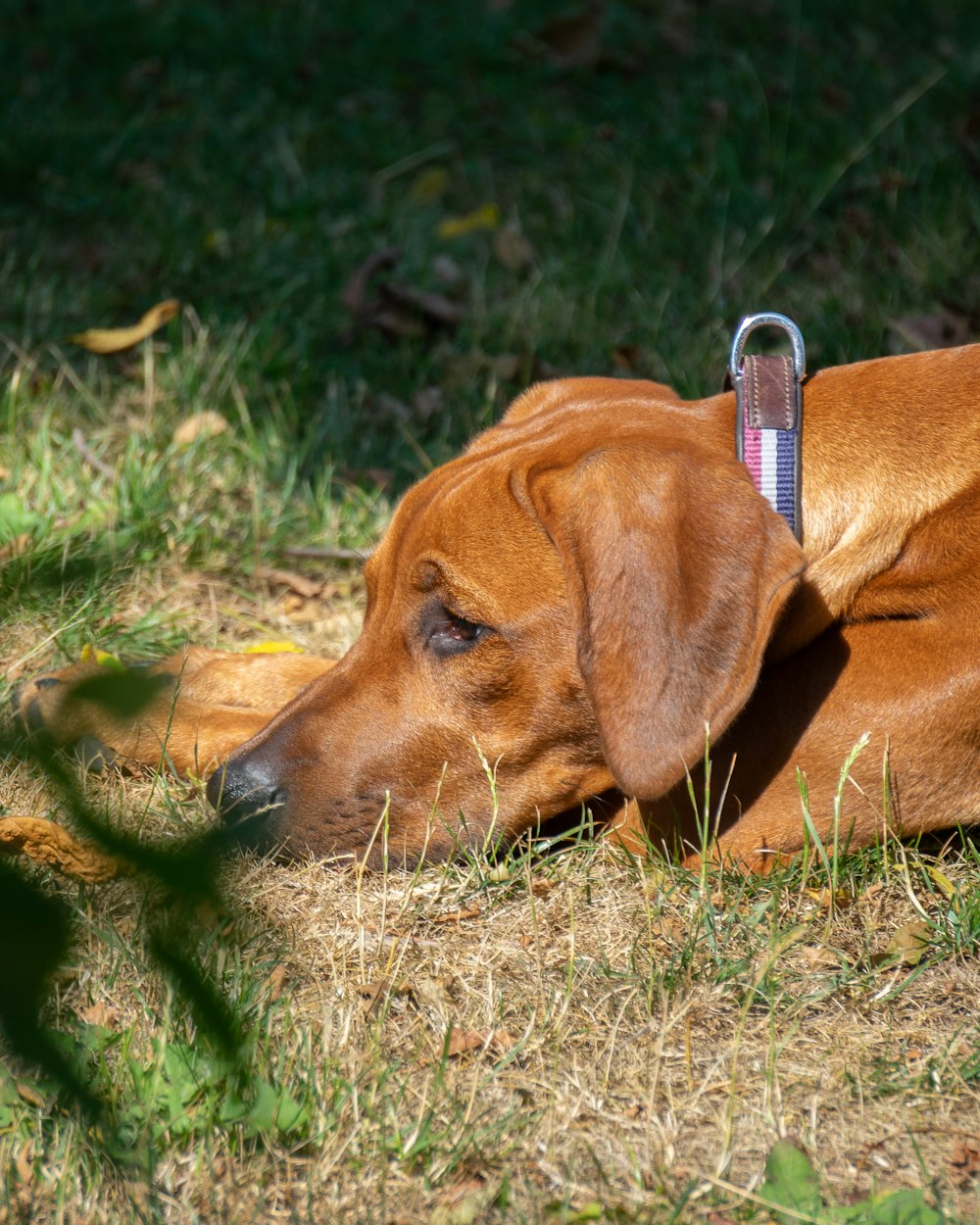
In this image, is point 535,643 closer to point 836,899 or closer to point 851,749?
point 851,749

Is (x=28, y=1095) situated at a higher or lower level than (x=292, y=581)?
higher

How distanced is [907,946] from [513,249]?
13.7 ft

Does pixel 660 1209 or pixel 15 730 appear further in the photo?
pixel 660 1209

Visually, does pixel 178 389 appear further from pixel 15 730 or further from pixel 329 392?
pixel 15 730

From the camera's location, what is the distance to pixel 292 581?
13.9 ft

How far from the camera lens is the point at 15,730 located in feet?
4.26

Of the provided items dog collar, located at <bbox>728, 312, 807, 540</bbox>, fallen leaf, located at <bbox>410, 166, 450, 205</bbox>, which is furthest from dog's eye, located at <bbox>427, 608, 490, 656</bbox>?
fallen leaf, located at <bbox>410, 166, 450, 205</bbox>

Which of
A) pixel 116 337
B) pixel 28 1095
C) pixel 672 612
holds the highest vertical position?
pixel 672 612

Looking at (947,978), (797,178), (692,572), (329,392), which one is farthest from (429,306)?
(947,978)

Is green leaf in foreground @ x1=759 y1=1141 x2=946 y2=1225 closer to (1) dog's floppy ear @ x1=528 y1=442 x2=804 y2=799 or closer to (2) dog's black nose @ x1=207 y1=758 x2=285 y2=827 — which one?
(1) dog's floppy ear @ x1=528 y1=442 x2=804 y2=799

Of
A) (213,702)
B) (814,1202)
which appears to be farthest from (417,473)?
(814,1202)

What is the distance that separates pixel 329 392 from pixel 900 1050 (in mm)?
3365

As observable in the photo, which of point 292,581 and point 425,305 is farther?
point 425,305

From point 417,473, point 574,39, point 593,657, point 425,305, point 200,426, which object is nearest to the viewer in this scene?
point 593,657
